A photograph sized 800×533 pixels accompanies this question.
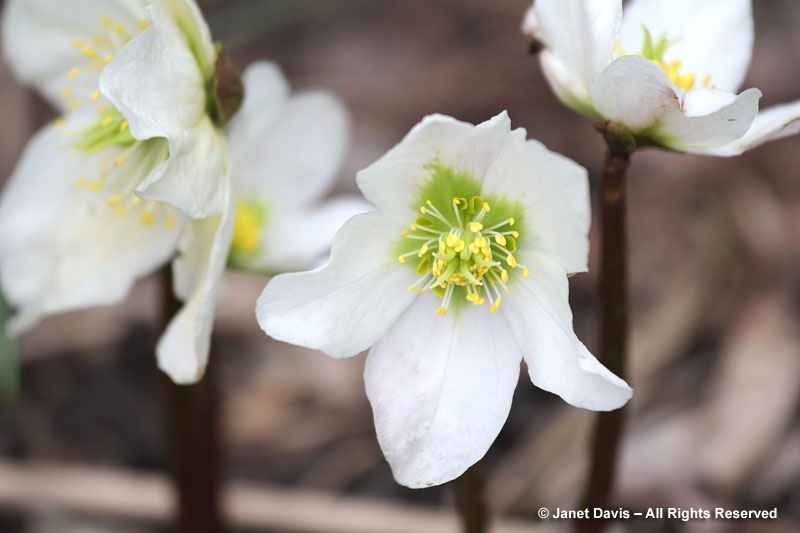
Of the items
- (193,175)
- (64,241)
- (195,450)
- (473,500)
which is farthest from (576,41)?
(195,450)

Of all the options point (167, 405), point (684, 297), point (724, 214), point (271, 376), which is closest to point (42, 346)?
point (271, 376)

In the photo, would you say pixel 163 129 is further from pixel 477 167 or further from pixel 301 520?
pixel 301 520

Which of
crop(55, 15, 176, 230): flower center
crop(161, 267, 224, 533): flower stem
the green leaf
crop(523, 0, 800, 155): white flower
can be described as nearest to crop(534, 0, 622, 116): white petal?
crop(523, 0, 800, 155): white flower

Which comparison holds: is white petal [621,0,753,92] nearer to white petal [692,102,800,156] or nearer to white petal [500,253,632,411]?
white petal [692,102,800,156]

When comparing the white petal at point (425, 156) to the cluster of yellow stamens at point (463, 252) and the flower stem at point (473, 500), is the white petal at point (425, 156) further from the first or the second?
the flower stem at point (473, 500)

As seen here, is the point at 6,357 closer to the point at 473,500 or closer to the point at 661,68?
the point at 473,500

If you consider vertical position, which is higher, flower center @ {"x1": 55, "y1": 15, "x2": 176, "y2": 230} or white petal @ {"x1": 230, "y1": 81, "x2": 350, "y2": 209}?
flower center @ {"x1": 55, "y1": 15, "x2": 176, "y2": 230}

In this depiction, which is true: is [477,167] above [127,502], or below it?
above

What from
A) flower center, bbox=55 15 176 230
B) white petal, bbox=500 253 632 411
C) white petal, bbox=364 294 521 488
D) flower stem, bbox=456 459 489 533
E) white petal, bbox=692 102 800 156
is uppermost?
white petal, bbox=692 102 800 156
